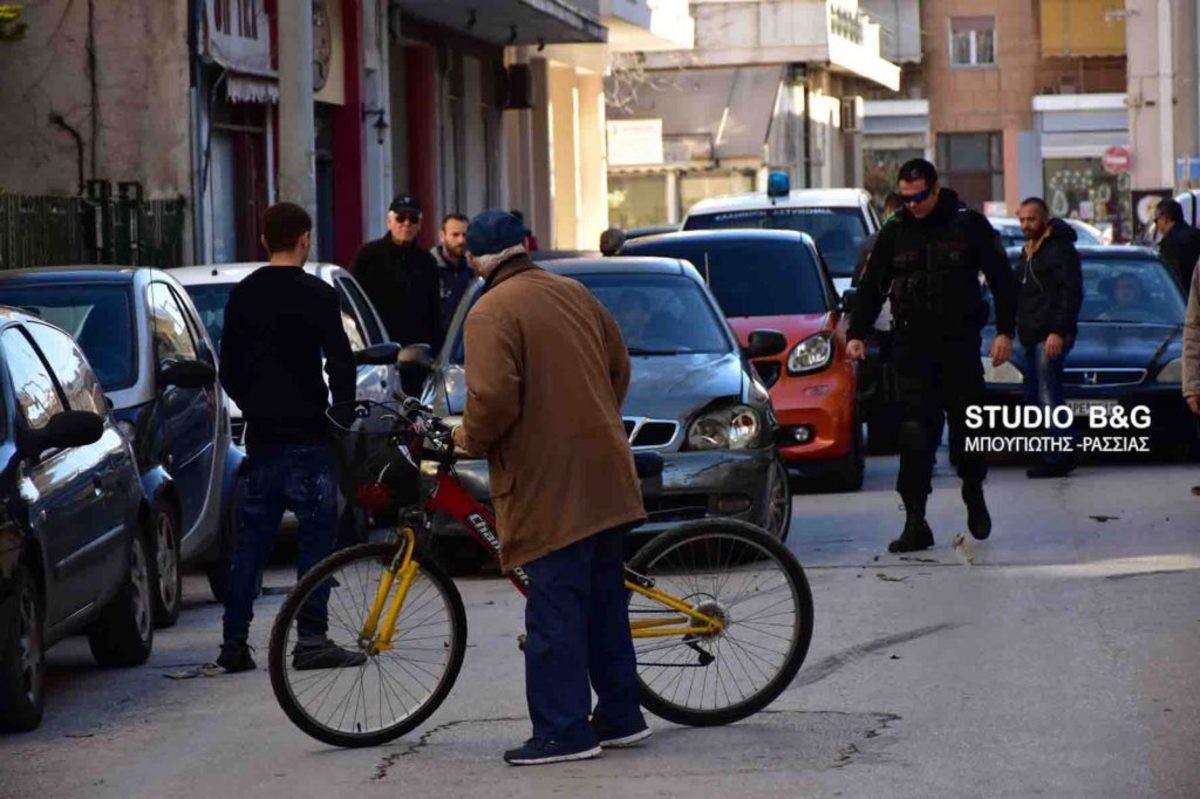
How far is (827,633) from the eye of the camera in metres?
A: 11.0

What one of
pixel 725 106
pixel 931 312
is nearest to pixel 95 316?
pixel 931 312

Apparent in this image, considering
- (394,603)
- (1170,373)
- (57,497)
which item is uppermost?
(57,497)

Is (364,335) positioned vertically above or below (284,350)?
below

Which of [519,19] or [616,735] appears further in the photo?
[519,19]

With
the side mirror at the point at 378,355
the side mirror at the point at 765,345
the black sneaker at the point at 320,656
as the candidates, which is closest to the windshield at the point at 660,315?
the side mirror at the point at 765,345

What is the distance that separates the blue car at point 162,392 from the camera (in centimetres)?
1235

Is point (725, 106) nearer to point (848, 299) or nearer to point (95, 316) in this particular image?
point (848, 299)

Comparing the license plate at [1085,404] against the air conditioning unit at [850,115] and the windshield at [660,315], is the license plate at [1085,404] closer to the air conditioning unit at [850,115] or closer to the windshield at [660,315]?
the windshield at [660,315]

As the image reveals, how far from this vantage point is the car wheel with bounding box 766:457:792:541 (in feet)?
44.5

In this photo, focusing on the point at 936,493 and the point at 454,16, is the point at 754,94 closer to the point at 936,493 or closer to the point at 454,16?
the point at 454,16

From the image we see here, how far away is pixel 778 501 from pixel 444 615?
5254 mm

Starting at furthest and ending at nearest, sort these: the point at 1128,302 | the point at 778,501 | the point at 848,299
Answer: the point at 1128,302 → the point at 848,299 → the point at 778,501

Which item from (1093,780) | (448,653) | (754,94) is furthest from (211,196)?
(754,94)

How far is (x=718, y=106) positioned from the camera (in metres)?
61.5
